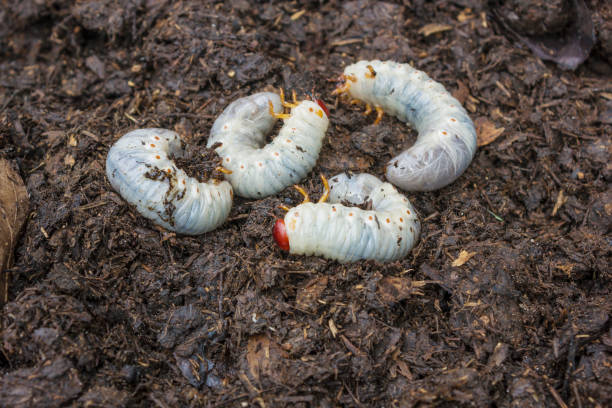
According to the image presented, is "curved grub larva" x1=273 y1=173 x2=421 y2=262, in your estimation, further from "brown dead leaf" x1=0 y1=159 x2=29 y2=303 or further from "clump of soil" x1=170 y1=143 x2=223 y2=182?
"brown dead leaf" x1=0 y1=159 x2=29 y2=303

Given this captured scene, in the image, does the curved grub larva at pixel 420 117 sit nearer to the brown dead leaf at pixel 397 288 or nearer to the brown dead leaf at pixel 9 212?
the brown dead leaf at pixel 397 288

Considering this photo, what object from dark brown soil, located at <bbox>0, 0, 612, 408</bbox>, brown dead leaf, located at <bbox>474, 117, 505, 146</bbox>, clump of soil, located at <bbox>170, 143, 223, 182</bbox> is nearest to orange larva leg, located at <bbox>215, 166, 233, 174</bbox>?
clump of soil, located at <bbox>170, 143, 223, 182</bbox>

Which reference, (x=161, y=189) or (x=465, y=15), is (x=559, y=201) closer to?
(x=465, y=15)

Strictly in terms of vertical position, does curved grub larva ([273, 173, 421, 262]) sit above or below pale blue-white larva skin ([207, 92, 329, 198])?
below

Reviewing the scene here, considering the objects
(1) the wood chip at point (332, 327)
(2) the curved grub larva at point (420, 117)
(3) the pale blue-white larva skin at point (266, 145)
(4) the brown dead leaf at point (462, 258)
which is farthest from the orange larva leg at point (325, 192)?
(4) the brown dead leaf at point (462, 258)

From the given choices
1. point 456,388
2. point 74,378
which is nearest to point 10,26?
point 74,378


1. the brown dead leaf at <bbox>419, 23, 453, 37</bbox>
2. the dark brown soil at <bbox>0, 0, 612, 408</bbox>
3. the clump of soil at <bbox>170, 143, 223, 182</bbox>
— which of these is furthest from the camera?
the brown dead leaf at <bbox>419, 23, 453, 37</bbox>

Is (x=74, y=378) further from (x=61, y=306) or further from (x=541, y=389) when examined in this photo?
(x=541, y=389)
